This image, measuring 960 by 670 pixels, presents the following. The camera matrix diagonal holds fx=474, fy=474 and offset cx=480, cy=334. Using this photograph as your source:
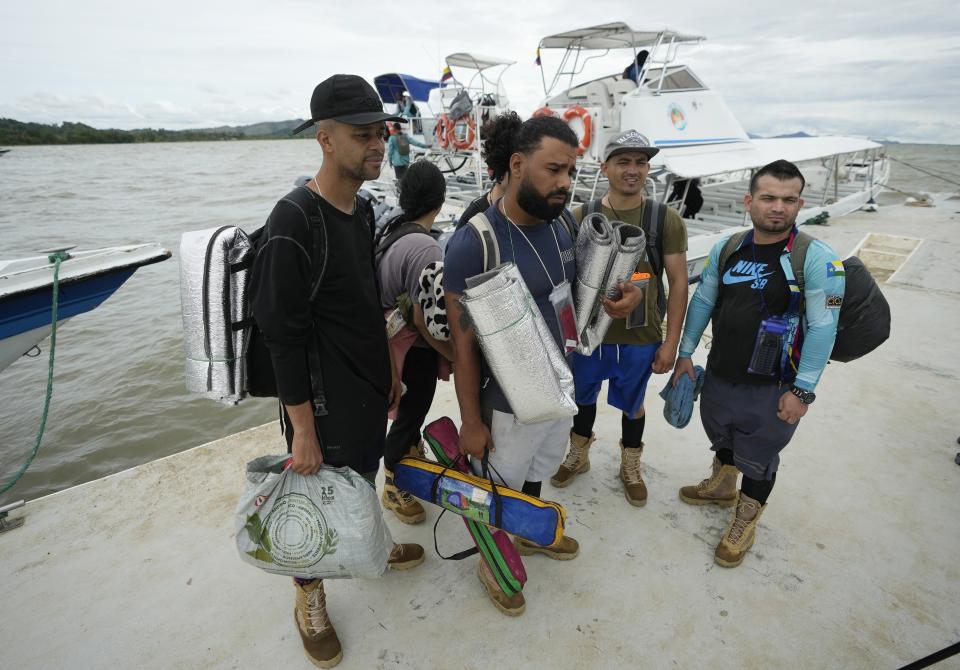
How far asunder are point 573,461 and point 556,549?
0.69 metres

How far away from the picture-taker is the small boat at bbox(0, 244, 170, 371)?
3016mm

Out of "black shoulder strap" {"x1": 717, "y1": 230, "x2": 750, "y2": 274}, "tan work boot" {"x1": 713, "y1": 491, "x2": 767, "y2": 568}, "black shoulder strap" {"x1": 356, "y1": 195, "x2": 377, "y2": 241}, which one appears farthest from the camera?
"tan work boot" {"x1": 713, "y1": 491, "x2": 767, "y2": 568}

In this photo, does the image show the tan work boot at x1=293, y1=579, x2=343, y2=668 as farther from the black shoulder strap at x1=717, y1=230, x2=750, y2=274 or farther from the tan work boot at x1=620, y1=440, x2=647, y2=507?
the black shoulder strap at x1=717, y1=230, x2=750, y2=274

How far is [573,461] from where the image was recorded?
305 cm

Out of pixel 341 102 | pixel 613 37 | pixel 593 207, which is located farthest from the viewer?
pixel 613 37

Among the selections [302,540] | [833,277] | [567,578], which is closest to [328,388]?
[302,540]

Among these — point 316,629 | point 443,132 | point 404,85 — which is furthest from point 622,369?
point 404,85

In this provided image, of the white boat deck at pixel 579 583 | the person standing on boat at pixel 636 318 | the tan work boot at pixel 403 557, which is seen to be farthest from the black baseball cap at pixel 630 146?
the tan work boot at pixel 403 557

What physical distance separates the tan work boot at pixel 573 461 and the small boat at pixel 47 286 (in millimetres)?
3186

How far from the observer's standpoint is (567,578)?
93.3 inches

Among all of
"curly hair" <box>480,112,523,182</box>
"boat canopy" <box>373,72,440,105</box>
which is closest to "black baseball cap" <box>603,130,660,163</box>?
"curly hair" <box>480,112,523,182</box>

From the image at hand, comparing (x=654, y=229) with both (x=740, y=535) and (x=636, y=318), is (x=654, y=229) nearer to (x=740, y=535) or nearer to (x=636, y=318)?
(x=636, y=318)

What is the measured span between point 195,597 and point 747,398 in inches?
112

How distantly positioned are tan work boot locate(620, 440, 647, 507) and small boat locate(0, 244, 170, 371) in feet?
11.5
